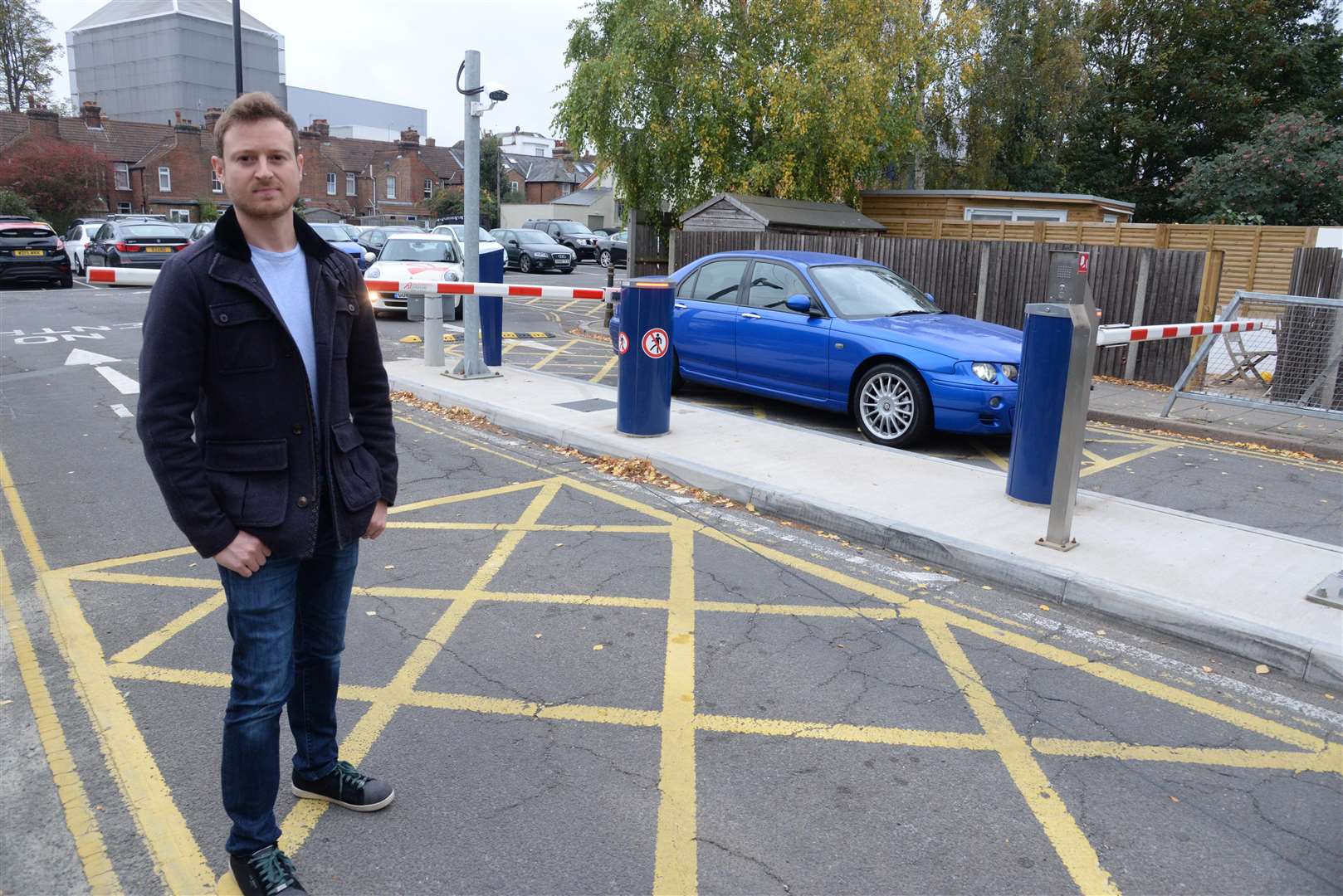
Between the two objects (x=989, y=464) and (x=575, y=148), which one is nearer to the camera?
(x=989, y=464)

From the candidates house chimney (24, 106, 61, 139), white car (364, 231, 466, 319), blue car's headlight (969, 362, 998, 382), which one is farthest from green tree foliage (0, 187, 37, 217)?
A: blue car's headlight (969, 362, 998, 382)

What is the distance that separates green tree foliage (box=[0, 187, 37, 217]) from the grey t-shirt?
44909 mm

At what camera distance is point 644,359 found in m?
7.90

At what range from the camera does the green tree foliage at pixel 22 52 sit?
200 feet

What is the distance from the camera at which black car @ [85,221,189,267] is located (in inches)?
824

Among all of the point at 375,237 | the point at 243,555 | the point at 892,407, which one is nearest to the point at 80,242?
the point at 375,237

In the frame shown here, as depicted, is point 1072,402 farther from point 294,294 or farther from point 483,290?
point 483,290

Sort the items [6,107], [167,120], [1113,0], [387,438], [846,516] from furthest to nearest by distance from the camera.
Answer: [167,120], [6,107], [1113,0], [846,516], [387,438]

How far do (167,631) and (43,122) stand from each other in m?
57.4

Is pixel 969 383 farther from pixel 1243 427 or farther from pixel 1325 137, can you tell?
pixel 1325 137

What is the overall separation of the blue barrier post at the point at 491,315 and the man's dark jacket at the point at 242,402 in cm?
832

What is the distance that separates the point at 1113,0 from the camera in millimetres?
31734

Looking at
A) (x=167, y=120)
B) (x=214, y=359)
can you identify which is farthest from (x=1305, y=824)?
(x=167, y=120)

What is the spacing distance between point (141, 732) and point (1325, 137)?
29939 millimetres
